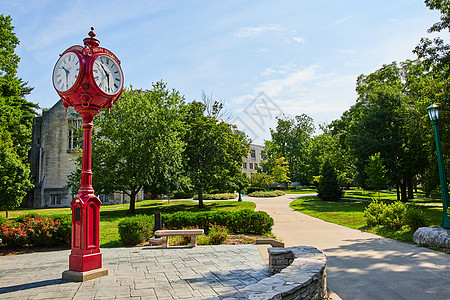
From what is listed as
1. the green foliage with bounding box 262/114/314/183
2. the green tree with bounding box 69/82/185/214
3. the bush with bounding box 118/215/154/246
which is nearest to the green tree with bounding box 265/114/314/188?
the green foliage with bounding box 262/114/314/183

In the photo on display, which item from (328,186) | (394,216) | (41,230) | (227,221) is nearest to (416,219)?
(394,216)

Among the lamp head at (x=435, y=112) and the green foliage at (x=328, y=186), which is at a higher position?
the lamp head at (x=435, y=112)

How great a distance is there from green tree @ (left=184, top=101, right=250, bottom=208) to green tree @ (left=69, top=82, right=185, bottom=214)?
2896 mm

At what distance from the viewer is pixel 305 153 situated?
65500 millimetres

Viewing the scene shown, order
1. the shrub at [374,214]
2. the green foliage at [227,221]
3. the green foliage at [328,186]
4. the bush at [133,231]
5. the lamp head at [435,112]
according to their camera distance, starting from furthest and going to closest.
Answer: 1. the green foliage at [328,186]
2. the shrub at [374,214]
3. the green foliage at [227,221]
4. the lamp head at [435,112]
5. the bush at [133,231]

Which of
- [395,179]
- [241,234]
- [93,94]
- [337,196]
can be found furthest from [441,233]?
[337,196]

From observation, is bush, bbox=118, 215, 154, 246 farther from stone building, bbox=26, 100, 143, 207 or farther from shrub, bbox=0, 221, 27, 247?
stone building, bbox=26, 100, 143, 207

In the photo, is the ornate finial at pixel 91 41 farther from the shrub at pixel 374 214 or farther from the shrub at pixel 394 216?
the shrub at pixel 374 214

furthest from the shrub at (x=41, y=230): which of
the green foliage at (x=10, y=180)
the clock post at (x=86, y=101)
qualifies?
the green foliage at (x=10, y=180)

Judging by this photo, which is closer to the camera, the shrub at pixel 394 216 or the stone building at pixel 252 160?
the shrub at pixel 394 216

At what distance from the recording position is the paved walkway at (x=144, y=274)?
521 cm

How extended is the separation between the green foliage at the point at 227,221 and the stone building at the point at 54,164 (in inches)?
1055

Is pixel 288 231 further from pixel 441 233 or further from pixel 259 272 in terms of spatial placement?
pixel 259 272

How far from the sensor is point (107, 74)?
6859 millimetres
